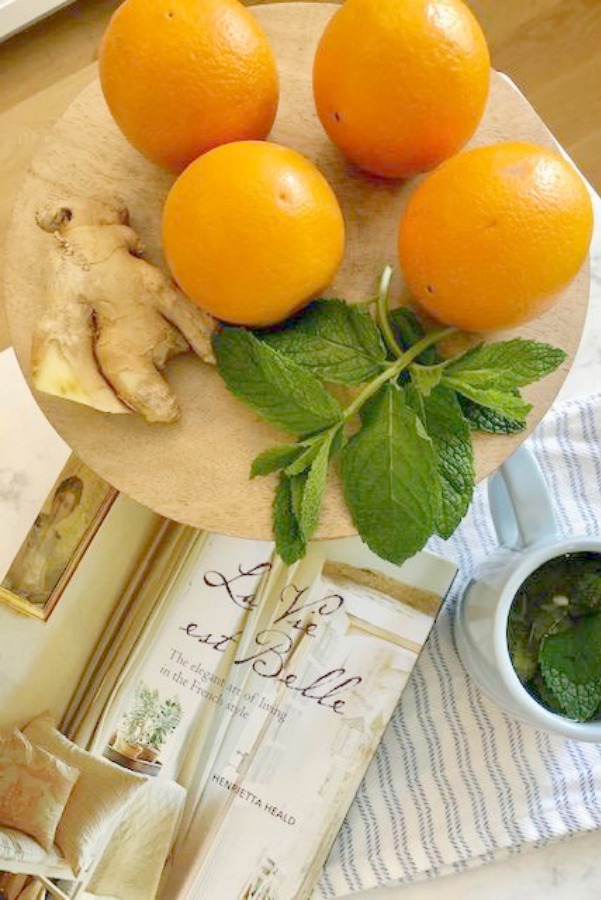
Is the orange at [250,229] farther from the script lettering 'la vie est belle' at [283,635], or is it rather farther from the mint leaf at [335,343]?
the script lettering 'la vie est belle' at [283,635]

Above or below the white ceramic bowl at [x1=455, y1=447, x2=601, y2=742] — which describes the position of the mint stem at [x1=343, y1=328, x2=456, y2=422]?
above

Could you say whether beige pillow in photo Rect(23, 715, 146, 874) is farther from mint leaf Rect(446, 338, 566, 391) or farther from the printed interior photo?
mint leaf Rect(446, 338, 566, 391)

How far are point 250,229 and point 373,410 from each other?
0.35 feet

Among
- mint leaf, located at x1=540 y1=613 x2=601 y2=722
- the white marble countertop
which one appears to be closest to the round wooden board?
mint leaf, located at x1=540 y1=613 x2=601 y2=722

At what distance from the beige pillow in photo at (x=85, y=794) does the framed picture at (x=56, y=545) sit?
0.25 feet

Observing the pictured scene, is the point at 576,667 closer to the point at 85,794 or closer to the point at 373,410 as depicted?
the point at 373,410

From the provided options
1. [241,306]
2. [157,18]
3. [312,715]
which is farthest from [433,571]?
[157,18]

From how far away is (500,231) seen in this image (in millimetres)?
413

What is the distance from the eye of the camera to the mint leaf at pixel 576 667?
51cm

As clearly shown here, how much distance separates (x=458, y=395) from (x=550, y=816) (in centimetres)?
30

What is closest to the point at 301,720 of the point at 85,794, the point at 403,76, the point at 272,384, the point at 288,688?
the point at 288,688

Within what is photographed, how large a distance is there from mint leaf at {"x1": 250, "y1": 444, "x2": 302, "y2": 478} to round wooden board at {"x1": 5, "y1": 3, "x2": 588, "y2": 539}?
0.01 meters

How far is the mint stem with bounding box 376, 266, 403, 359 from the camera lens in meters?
0.47

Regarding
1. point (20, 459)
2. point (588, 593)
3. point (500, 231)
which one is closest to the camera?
point (500, 231)
